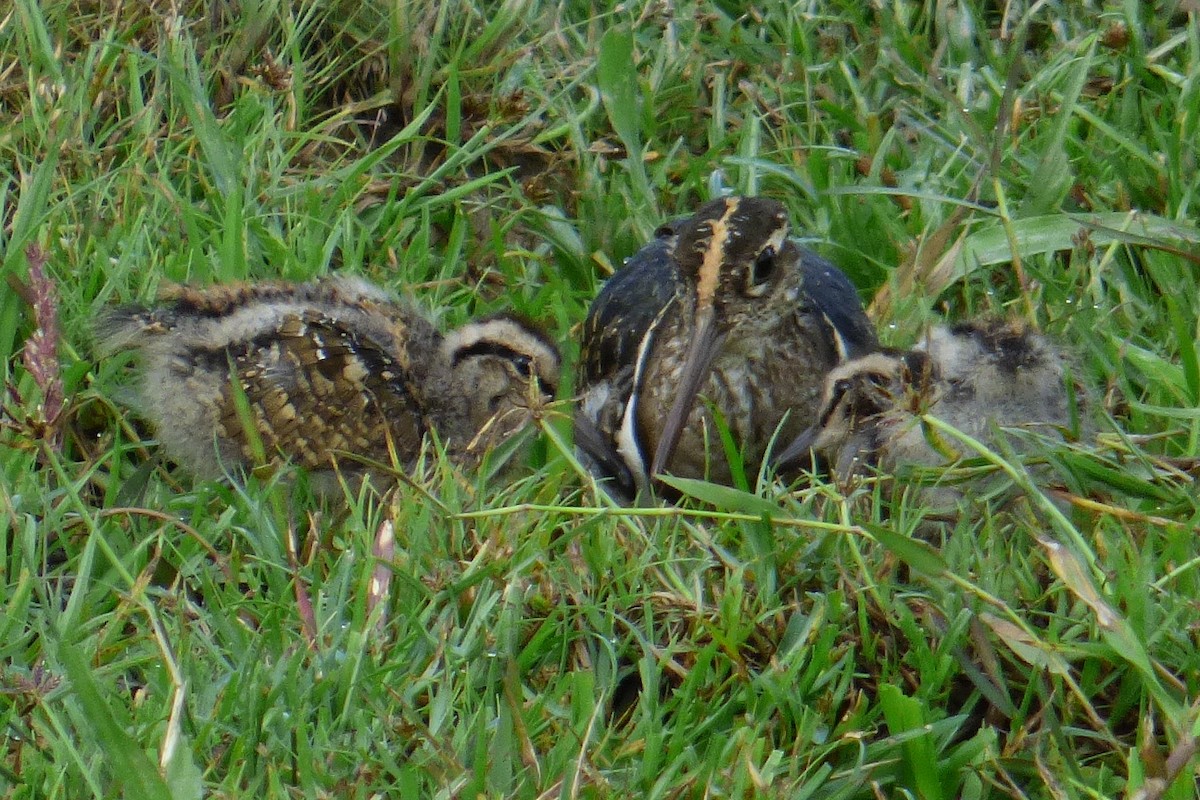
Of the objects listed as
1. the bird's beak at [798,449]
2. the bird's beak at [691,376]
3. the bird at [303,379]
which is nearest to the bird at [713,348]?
the bird's beak at [691,376]

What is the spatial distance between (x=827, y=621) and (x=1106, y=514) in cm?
77

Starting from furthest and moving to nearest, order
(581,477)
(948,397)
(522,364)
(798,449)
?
(522,364) → (798,449) → (948,397) → (581,477)

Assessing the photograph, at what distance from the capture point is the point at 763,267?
493 centimetres

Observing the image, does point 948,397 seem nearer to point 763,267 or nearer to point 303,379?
point 763,267

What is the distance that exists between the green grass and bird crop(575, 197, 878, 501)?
300 millimetres

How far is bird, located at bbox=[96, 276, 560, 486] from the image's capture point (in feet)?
15.9

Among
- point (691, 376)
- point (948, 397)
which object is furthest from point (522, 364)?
point (948, 397)

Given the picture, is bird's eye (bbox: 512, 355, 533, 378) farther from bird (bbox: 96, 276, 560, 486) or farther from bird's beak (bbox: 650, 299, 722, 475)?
bird's beak (bbox: 650, 299, 722, 475)

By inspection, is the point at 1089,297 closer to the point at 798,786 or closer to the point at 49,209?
the point at 798,786

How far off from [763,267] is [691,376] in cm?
35

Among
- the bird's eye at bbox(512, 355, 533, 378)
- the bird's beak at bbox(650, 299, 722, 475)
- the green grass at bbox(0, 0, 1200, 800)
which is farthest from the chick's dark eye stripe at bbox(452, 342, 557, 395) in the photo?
the bird's beak at bbox(650, 299, 722, 475)

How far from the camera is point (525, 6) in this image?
260 inches

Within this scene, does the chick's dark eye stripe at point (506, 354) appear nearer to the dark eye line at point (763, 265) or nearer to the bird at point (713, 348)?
the bird at point (713, 348)

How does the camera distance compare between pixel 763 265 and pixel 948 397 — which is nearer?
pixel 948 397
